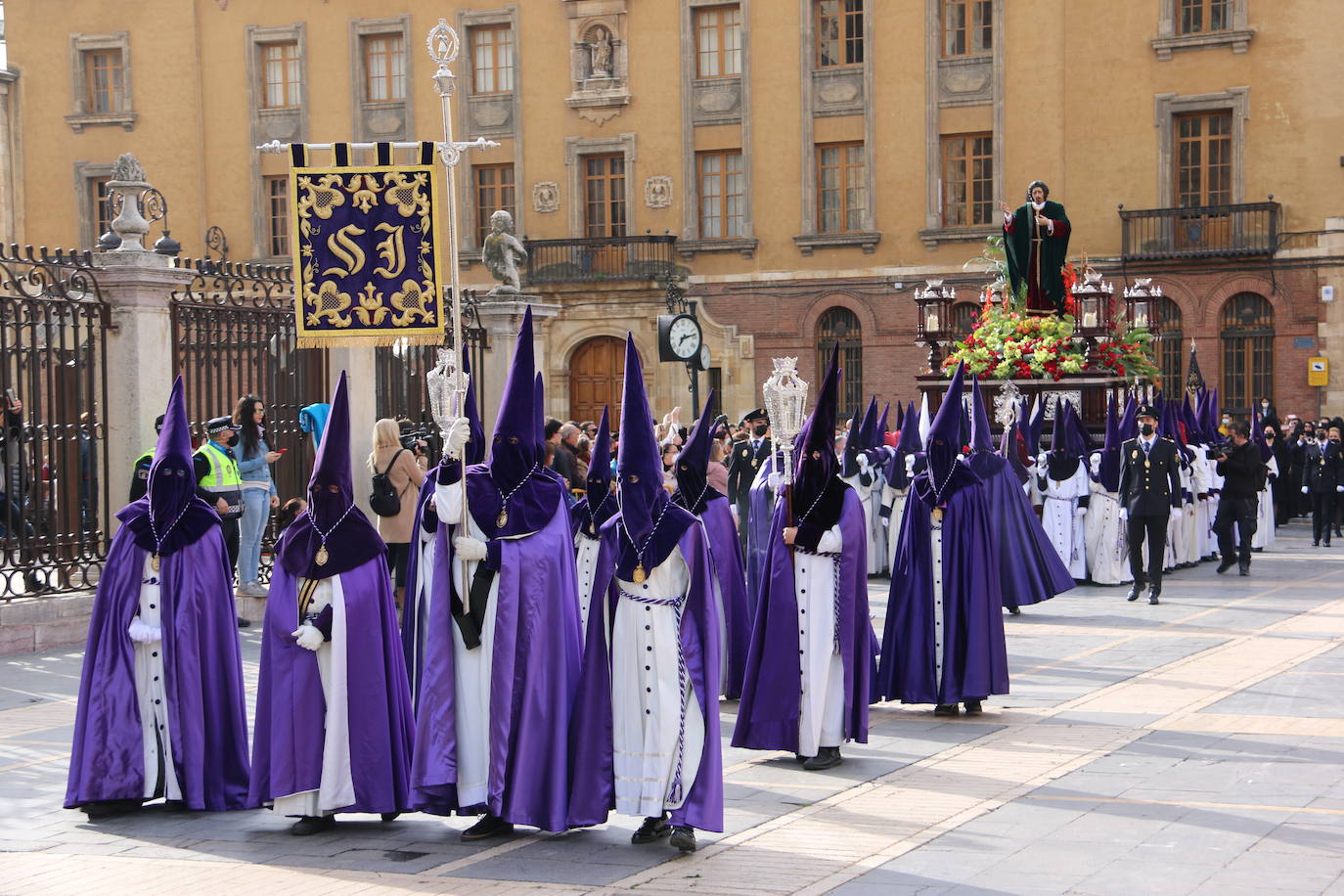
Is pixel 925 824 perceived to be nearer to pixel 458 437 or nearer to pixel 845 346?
pixel 458 437

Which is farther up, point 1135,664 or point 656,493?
point 656,493

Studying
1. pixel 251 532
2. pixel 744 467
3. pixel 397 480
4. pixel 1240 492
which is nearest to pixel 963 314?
pixel 1240 492

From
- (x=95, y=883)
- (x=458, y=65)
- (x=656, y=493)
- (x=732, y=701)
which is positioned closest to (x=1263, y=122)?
(x=458, y=65)

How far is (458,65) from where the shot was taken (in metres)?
36.3

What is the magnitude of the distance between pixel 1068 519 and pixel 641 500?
11674mm

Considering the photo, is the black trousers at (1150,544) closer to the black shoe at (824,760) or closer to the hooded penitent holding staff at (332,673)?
the black shoe at (824,760)

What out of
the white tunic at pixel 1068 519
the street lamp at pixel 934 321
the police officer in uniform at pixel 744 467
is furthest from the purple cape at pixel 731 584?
the street lamp at pixel 934 321

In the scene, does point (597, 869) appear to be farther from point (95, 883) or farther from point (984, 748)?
point (984, 748)

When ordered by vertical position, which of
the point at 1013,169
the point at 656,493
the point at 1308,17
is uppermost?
the point at 1308,17

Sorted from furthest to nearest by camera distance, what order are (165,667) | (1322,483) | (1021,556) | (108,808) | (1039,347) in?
1. (1322,483)
2. (1039,347)
3. (1021,556)
4. (165,667)
5. (108,808)

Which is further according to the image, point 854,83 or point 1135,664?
point 854,83

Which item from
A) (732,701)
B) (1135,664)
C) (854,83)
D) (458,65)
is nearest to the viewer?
(732,701)

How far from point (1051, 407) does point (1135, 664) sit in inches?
330

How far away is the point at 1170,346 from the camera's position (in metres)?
32.5
